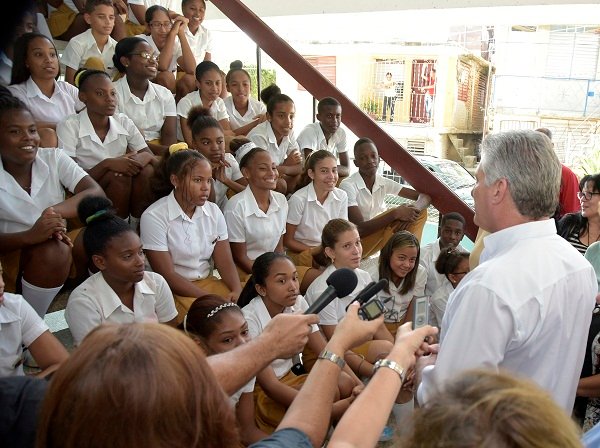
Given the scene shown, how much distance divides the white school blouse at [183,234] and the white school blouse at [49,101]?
102cm

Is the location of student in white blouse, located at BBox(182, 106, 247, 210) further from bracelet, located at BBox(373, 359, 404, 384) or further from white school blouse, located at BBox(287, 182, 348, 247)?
bracelet, located at BBox(373, 359, 404, 384)

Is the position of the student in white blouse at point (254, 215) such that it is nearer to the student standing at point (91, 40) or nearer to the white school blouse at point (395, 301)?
the white school blouse at point (395, 301)

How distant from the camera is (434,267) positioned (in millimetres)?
3900

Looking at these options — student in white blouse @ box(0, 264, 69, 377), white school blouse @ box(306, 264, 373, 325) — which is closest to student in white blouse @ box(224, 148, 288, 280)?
white school blouse @ box(306, 264, 373, 325)

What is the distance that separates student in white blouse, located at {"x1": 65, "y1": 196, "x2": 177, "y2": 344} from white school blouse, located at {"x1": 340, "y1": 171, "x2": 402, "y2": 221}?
7.26 feet

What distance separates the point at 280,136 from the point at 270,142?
12cm

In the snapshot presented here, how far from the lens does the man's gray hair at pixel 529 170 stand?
156cm

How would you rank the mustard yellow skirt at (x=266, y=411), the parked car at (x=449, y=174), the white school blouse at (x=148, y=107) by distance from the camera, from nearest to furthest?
the mustard yellow skirt at (x=266, y=411) → the white school blouse at (x=148, y=107) → the parked car at (x=449, y=174)

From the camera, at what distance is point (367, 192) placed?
4602 mm

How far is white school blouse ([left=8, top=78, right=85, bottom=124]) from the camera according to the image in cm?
341

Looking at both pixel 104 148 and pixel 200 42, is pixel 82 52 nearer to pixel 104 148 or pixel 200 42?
pixel 104 148

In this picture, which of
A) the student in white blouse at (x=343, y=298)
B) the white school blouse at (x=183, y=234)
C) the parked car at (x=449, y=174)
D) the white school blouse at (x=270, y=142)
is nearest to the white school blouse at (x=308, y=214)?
the student in white blouse at (x=343, y=298)

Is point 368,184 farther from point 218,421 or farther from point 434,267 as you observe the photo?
point 218,421

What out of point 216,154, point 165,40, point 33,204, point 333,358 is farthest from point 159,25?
point 333,358
